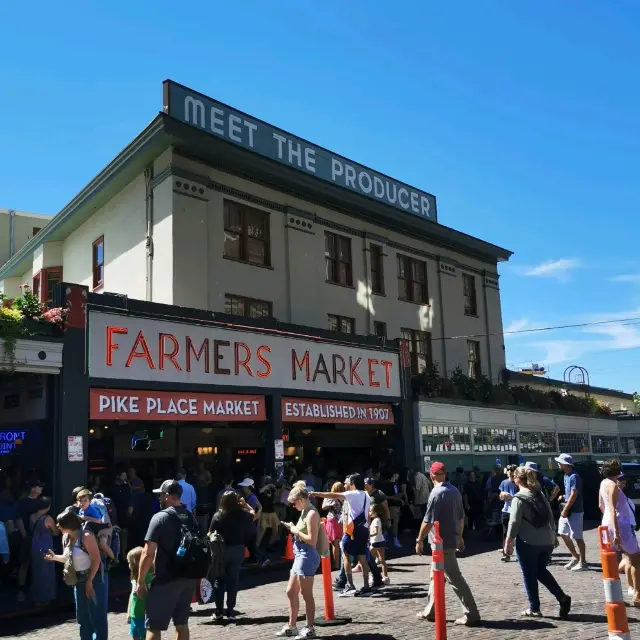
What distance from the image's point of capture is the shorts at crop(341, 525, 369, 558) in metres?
11.1

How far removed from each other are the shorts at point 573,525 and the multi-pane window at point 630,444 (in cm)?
2744

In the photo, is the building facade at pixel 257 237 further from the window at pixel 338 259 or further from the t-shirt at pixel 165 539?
the t-shirt at pixel 165 539

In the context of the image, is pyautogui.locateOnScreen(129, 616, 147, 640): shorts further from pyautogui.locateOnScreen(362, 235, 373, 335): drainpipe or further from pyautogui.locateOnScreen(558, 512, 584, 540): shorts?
pyautogui.locateOnScreen(362, 235, 373, 335): drainpipe

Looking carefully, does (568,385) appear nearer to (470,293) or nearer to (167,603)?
(470,293)

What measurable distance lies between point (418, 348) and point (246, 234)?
9.01m

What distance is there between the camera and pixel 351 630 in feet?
29.2

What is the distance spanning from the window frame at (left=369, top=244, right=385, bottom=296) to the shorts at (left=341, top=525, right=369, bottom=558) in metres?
15.7

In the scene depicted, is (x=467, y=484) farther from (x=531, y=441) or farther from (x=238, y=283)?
(x=531, y=441)

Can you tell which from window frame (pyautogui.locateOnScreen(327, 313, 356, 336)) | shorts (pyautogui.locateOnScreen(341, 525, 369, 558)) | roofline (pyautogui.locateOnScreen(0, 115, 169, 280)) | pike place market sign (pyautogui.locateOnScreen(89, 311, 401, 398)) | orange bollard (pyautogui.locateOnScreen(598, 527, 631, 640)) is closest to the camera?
orange bollard (pyautogui.locateOnScreen(598, 527, 631, 640))

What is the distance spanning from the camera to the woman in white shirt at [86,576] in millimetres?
7531

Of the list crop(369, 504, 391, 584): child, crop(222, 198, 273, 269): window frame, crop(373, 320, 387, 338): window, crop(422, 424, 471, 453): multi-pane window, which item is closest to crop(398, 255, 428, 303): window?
crop(373, 320, 387, 338): window

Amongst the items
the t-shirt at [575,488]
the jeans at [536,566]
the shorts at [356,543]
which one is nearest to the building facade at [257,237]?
the shorts at [356,543]

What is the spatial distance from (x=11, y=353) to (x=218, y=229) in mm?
8160

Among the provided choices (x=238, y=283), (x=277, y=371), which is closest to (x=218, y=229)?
(x=238, y=283)
